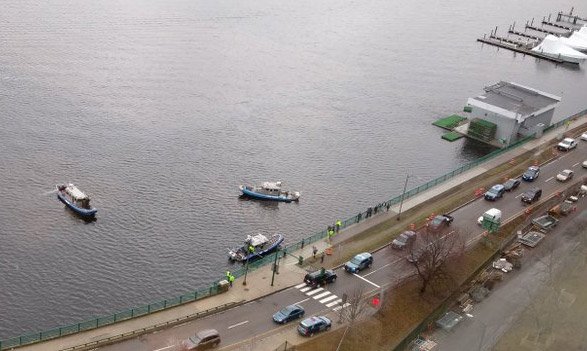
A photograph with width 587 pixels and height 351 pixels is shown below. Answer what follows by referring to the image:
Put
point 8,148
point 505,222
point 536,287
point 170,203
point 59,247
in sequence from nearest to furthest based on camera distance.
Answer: point 536,287
point 59,247
point 505,222
point 170,203
point 8,148

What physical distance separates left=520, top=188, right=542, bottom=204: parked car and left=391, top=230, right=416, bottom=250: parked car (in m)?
24.9

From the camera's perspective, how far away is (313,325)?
72188mm

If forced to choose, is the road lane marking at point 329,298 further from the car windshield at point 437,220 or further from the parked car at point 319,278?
the car windshield at point 437,220

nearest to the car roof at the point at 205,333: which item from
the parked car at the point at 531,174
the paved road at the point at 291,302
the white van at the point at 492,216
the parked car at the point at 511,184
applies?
the paved road at the point at 291,302

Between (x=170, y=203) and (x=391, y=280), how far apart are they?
135ft

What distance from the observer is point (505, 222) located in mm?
101625

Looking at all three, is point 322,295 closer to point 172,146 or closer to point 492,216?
point 492,216

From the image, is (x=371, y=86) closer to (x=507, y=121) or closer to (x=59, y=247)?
(x=507, y=121)

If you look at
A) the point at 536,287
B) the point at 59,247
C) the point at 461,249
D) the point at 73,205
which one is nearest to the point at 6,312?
the point at 59,247

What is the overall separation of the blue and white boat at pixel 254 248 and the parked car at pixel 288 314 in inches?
768

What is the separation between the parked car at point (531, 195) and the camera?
107812 millimetres

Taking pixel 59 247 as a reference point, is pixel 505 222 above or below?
above

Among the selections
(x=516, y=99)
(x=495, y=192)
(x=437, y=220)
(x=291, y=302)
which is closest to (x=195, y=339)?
(x=291, y=302)

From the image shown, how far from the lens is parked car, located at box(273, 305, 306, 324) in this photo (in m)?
73.9
